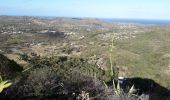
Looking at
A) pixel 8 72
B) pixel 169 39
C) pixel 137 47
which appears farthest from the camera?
pixel 169 39

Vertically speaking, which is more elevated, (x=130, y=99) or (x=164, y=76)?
(x=130, y=99)

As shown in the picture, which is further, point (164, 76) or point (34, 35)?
point (34, 35)

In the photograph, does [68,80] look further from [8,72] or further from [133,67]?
[133,67]

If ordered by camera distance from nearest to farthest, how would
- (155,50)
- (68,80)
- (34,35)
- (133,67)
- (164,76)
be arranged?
(68,80) < (164,76) < (133,67) < (155,50) < (34,35)

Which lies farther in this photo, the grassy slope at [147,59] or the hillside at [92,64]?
the grassy slope at [147,59]

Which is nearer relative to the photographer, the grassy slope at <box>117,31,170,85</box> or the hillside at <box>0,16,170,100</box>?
the hillside at <box>0,16,170,100</box>

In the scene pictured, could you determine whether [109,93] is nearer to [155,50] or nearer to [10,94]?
[10,94]

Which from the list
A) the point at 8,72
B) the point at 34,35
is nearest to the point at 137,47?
the point at 34,35

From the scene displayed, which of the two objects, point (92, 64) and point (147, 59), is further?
point (147, 59)

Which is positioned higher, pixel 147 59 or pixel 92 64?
pixel 92 64

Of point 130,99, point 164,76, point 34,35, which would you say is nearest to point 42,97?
point 130,99
